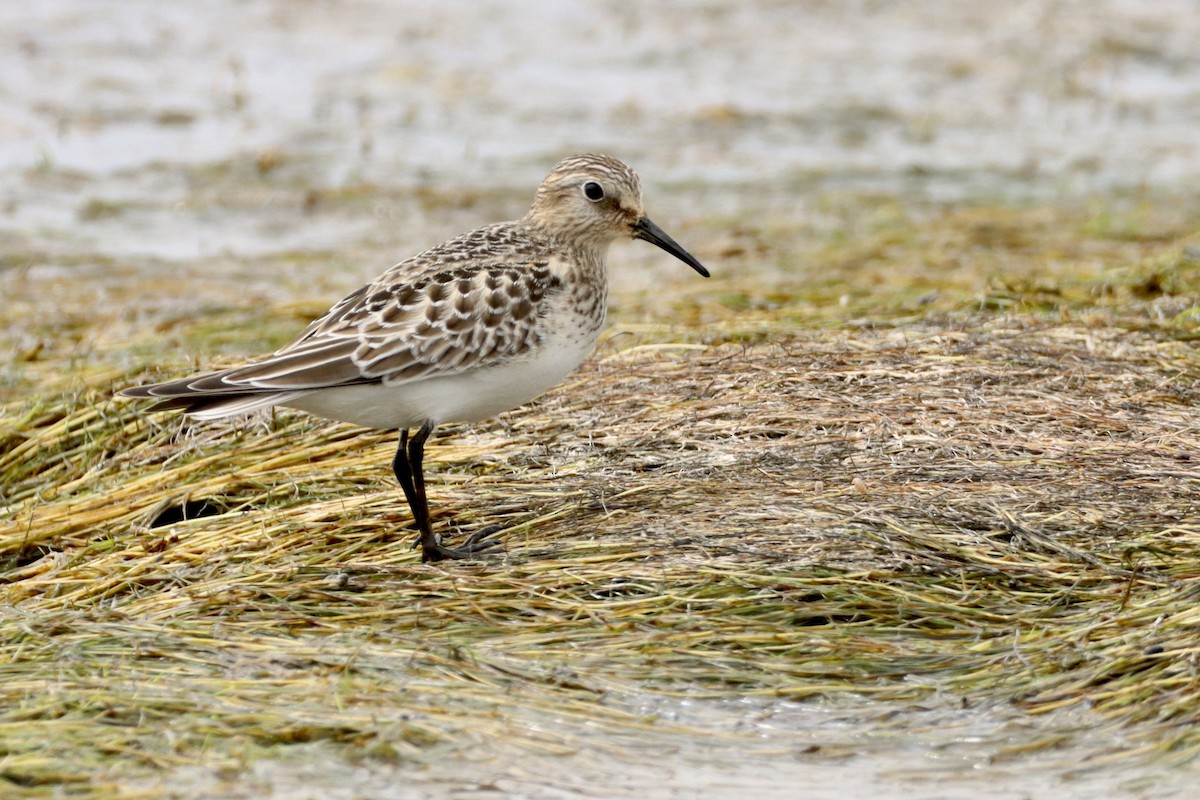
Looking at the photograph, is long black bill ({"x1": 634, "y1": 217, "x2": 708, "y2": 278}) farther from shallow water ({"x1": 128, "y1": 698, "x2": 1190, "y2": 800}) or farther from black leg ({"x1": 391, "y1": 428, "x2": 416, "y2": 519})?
shallow water ({"x1": 128, "y1": 698, "x2": 1190, "y2": 800})

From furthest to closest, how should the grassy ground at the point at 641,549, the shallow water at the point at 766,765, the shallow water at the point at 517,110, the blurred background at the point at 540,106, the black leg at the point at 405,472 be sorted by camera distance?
the blurred background at the point at 540,106 < the shallow water at the point at 517,110 < the black leg at the point at 405,472 < the grassy ground at the point at 641,549 < the shallow water at the point at 766,765

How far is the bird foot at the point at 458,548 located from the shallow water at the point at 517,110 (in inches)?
191

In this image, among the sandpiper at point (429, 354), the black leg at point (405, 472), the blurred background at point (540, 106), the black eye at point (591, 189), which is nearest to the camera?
the sandpiper at point (429, 354)

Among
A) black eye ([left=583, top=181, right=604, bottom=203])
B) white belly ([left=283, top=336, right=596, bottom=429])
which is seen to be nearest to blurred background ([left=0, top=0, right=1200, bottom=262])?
black eye ([left=583, top=181, right=604, bottom=203])

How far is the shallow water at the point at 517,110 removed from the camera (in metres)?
12.6

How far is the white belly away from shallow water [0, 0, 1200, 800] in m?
4.74

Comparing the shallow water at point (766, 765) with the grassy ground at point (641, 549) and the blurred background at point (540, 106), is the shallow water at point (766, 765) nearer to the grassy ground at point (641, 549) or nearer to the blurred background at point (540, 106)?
the grassy ground at point (641, 549)

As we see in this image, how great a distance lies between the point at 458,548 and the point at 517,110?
966 cm

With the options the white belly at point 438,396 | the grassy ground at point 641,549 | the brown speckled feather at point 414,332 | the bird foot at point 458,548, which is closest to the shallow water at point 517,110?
the grassy ground at point 641,549

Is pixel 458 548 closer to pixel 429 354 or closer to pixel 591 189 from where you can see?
pixel 429 354

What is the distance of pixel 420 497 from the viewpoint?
19.6ft

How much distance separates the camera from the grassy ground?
485 cm

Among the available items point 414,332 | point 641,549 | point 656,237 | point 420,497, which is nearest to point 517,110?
point 656,237

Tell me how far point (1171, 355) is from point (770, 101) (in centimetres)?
851
